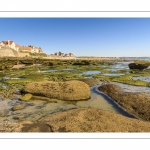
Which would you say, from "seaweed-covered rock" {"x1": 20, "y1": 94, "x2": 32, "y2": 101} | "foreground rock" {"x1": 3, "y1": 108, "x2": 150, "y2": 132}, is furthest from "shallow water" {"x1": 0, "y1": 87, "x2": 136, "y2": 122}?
"foreground rock" {"x1": 3, "y1": 108, "x2": 150, "y2": 132}

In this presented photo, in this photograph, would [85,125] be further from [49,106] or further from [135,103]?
[135,103]

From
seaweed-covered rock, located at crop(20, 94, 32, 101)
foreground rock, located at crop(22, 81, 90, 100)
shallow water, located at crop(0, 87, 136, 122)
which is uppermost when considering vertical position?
foreground rock, located at crop(22, 81, 90, 100)

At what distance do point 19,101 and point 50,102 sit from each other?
259cm

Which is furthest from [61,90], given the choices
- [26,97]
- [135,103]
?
[135,103]

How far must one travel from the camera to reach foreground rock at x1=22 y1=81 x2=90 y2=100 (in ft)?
38.8

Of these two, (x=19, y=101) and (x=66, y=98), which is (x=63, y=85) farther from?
(x=19, y=101)

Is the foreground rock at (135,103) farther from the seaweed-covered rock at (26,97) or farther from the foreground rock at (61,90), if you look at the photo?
the seaweed-covered rock at (26,97)

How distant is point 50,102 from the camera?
1127 centimetres

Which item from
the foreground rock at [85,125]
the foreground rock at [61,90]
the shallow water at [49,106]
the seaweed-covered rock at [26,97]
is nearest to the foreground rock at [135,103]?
the shallow water at [49,106]

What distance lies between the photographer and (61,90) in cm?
1218

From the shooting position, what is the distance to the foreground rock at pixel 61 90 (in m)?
11.8

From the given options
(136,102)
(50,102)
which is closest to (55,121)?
(50,102)

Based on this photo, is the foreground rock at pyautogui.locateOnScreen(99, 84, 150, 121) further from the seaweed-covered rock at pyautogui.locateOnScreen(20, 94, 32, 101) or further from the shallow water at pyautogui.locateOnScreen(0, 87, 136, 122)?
the seaweed-covered rock at pyautogui.locateOnScreen(20, 94, 32, 101)

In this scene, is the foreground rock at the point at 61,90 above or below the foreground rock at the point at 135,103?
above
